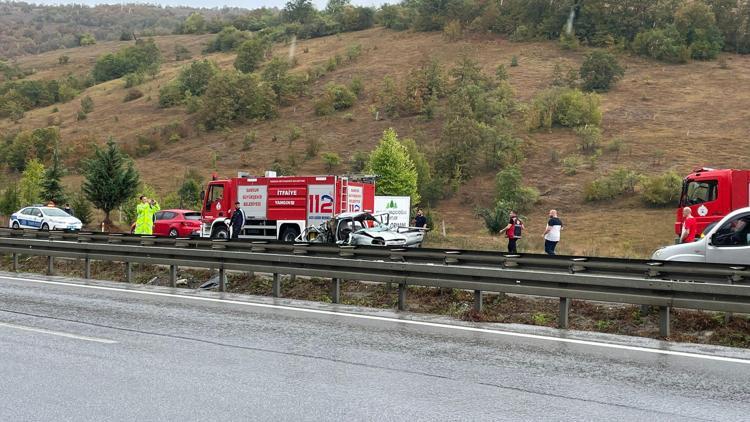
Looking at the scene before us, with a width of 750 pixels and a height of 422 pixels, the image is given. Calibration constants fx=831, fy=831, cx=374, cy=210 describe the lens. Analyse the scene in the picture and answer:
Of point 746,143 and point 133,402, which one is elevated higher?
point 746,143

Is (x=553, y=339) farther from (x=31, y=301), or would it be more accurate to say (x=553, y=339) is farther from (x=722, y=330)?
(x=31, y=301)

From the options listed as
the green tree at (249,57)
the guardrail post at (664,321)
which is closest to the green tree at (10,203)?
the guardrail post at (664,321)

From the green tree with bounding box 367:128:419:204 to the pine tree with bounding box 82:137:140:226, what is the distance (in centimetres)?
1610

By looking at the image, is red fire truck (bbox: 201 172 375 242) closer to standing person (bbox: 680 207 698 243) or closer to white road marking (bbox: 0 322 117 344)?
standing person (bbox: 680 207 698 243)

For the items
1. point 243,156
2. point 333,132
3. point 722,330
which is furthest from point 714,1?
point 722,330

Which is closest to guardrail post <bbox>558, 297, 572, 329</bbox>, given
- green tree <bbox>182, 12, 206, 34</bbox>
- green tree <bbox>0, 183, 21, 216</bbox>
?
green tree <bbox>0, 183, 21, 216</bbox>

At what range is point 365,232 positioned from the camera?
2456 cm

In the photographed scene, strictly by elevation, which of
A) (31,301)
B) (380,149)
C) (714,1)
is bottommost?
(31,301)

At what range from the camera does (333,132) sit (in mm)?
82750

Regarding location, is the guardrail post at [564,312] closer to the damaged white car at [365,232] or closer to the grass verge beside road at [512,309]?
the grass verge beside road at [512,309]

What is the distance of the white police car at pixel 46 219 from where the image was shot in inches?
1492

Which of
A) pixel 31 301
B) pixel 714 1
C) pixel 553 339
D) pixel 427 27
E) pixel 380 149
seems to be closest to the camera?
pixel 553 339

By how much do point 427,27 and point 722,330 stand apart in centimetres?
10903

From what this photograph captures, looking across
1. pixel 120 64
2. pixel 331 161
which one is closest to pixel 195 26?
pixel 120 64
